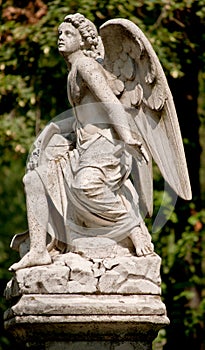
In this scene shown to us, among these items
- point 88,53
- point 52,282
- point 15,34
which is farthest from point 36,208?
point 15,34

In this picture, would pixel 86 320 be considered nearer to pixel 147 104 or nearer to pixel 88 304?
pixel 88 304

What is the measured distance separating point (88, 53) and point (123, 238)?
56.3 inches

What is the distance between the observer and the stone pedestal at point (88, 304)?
8094mm

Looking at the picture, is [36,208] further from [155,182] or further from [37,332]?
[155,182]

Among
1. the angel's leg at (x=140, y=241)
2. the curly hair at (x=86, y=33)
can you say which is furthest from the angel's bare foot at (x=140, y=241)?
the curly hair at (x=86, y=33)

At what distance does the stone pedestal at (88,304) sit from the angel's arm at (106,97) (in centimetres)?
96

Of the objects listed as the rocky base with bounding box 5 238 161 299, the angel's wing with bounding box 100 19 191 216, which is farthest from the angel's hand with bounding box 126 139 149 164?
the rocky base with bounding box 5 238 161 299

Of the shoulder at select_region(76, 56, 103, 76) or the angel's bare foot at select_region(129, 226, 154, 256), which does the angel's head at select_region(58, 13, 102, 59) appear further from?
the angel's bare foot at select_region(129, 226, 154, 256)

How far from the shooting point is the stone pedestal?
809cm

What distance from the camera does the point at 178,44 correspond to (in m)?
13.8

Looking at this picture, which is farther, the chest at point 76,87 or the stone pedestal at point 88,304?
the chest at point 76,87

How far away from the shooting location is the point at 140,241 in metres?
8.44

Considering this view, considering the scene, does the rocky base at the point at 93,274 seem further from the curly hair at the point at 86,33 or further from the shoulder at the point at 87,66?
the curly hair at the point at 86,33

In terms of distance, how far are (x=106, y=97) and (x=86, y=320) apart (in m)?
1.64
